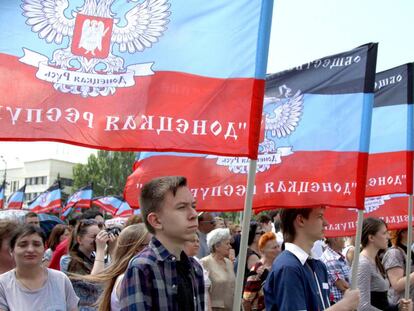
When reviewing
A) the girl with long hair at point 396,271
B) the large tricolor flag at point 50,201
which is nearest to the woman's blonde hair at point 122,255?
the girl with long hair at point 396,271

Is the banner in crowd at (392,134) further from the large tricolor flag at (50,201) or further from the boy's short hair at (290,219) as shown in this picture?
the large tricolor flag at (50,201)

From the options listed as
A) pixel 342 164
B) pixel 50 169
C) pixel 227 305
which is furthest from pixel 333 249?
pixel 50 169

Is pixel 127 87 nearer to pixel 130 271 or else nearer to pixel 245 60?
pixel 245 60

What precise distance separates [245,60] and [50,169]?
10481cm

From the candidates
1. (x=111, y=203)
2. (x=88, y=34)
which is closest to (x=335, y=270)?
(x=88, y=34)

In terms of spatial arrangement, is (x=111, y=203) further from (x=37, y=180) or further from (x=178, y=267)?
(x=37, y=180)

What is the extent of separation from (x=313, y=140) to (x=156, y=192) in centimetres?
327

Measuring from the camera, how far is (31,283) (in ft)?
15.5

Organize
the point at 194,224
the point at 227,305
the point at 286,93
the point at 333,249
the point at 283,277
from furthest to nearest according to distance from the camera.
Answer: the point at 333,249 → the point at 227,305 → the point at 286,93 → the point at 283,277 → the point at 194,224

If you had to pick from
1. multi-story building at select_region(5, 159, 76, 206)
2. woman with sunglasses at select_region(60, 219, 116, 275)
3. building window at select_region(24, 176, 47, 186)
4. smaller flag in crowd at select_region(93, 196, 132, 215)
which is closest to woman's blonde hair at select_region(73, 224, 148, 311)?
woman with sunglasses at select_region(60, 219, 116, 275)

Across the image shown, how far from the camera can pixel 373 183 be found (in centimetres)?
765

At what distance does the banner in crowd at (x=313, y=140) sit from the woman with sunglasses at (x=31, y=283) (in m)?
2.08

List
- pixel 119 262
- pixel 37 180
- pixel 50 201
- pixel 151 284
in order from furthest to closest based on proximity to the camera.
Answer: pixel 37 180 → pixel 50 201 → pixel 119 262 → pixel 151 284

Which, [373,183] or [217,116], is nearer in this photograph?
[217,116]
